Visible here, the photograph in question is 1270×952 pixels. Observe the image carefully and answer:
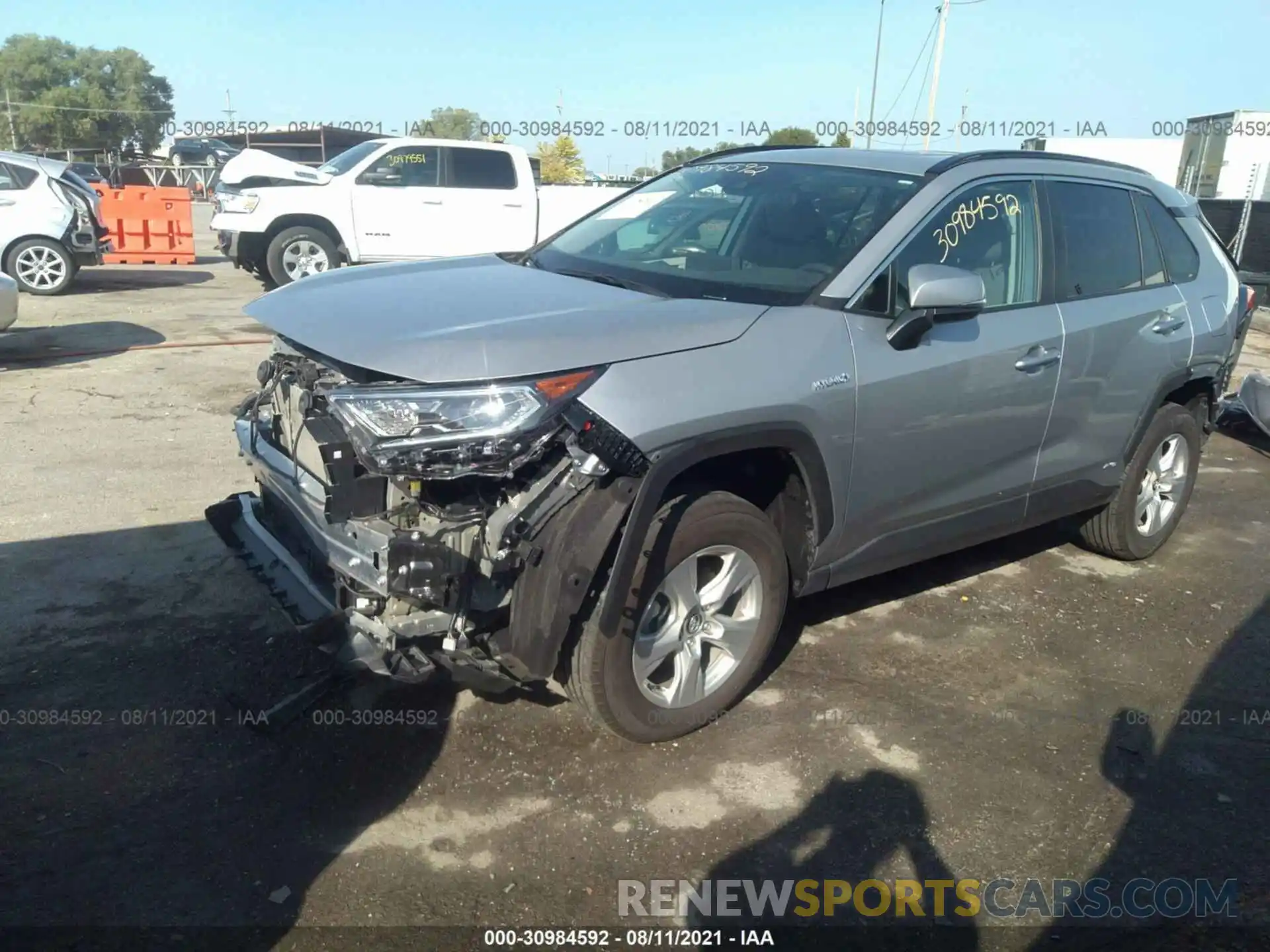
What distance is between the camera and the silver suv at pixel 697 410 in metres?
2.91

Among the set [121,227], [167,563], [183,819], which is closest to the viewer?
[183,819]

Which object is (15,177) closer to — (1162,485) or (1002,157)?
(1002,157)

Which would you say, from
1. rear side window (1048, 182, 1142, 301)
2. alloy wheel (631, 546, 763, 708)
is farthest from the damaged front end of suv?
rear side window (1048, 182, 1142, 301)

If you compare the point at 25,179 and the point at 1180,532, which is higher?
the point at 25,179

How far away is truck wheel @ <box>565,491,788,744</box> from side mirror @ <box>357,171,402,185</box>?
10841mm

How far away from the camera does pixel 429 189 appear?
13.2 m

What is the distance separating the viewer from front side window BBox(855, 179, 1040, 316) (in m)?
3.67

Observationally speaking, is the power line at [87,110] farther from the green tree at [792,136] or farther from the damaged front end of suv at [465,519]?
the damaged front end of suv at [465,519]

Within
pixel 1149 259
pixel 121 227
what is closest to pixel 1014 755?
pixel 1149 259

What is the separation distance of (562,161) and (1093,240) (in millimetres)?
45627

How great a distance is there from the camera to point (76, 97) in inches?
2798

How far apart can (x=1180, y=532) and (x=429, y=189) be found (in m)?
10.2

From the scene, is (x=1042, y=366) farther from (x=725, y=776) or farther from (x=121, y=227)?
(x=121, y=227)

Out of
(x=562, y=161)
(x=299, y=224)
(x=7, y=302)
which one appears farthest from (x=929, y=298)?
(x=562, y=161)
